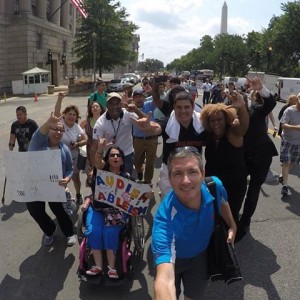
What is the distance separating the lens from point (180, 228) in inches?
97.3

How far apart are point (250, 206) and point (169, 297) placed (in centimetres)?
303

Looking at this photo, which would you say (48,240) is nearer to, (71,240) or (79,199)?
(71,240)

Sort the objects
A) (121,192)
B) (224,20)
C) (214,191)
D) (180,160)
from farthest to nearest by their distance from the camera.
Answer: (224,20), (121,192), (214,191), (180,160)

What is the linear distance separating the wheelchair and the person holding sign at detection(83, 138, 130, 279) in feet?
0.18

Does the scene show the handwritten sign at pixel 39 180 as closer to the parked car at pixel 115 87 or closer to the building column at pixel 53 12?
the parked car at pixel 115 87

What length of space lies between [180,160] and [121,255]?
189 centimetres

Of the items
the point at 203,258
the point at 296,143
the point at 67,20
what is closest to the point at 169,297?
the point at 203,258

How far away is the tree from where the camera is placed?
141 feet

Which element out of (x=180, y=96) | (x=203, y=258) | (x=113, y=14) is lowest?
(x=203, y=258)

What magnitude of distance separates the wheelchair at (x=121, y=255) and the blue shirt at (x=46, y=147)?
86cm

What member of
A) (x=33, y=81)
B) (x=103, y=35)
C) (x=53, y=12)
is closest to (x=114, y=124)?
(x=33, y=81)

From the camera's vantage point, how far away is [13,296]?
3.66 metres

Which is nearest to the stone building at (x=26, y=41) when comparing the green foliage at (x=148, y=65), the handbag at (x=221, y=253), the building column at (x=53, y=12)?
the building column at (x=53, y=12)

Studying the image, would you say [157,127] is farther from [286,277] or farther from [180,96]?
[286,277]
